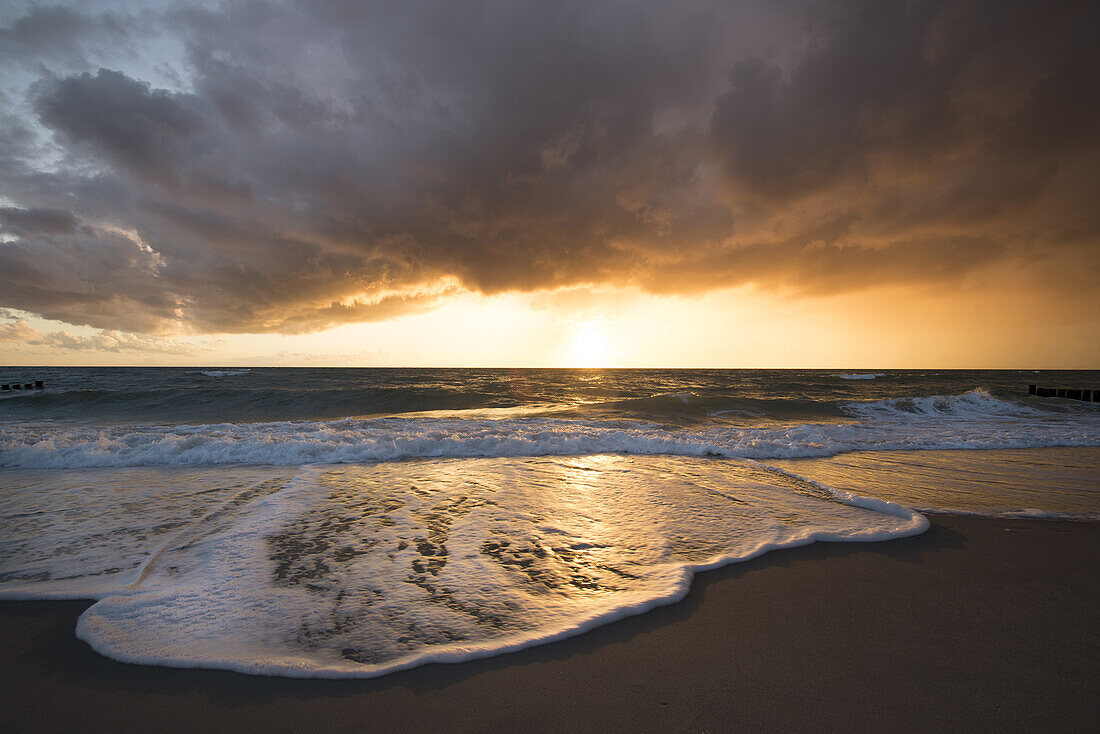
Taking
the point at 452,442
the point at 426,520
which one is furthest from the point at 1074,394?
the point at 426,520

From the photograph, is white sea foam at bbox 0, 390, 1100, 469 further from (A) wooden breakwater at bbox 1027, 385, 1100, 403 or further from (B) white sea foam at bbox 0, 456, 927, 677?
(A) wooden breakwater at bbox 1027, 385, 1100, 403

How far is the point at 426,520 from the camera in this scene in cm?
555

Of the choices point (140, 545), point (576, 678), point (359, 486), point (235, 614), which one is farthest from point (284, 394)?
point (576, 678)

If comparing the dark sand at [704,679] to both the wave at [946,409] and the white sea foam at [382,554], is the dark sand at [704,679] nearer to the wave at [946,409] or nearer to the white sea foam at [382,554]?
the white sea foam at [382,554]

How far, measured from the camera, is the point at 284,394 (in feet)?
86.2

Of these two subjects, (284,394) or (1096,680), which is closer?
(1096,680)

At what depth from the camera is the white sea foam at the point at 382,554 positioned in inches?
120

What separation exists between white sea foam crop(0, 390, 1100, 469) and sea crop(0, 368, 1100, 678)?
0.08 metres

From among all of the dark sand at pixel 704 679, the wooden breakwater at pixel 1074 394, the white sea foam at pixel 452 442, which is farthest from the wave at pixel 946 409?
the dark sand at pixel 704 679

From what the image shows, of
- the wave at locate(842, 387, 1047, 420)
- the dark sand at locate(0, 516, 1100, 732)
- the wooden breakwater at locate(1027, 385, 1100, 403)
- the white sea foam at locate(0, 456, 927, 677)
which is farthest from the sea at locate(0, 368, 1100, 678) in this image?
the wooden breakwater at locate(1027, 385, 1100, 403)

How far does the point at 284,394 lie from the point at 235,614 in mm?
26606

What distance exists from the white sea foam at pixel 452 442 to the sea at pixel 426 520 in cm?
8

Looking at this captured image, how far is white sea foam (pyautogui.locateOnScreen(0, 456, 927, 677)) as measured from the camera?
3.04m

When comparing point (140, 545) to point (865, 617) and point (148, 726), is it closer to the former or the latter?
point (148, 726)
